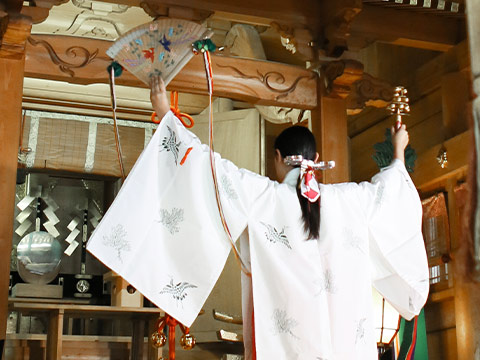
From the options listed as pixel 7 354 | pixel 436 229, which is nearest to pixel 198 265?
pixel 7 354

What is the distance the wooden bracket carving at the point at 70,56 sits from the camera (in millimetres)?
5051

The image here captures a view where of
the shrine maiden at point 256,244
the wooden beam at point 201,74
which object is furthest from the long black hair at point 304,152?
the wooden beam at point 201,74

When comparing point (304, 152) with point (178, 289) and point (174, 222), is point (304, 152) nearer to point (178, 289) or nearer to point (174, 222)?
point (174, 222)

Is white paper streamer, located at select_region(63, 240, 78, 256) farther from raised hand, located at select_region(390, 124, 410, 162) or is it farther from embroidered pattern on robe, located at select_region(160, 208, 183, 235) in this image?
raised hand, located at select_region(390, 124, 410, 162)

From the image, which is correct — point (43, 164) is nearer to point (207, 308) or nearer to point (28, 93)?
point (28, 93)

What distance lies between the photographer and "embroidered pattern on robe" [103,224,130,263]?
3.54 m

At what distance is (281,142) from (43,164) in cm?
446

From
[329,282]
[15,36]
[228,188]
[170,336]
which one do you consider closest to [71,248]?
[15,36]

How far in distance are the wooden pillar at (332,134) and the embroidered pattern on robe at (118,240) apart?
234 cm

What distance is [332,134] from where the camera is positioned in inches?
223

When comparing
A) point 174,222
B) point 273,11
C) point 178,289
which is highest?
point 273,11

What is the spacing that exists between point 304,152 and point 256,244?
527 mm

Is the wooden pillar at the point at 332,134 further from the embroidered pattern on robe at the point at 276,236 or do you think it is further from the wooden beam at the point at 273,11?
the embroidered pattern on robe at the point at 276,236

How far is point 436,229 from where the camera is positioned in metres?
6.61
